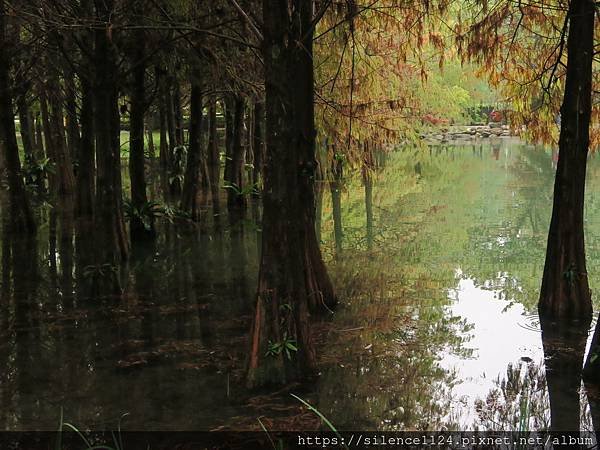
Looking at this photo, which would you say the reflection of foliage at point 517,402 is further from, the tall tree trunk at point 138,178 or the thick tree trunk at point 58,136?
the thick tree trunk at point 58,136

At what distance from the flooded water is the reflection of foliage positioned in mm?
22

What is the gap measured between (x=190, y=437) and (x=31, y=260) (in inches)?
334

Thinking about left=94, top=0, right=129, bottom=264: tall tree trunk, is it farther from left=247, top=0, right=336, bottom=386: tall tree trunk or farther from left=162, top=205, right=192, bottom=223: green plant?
left=162, top=205, right=192, bottom=223: green plant

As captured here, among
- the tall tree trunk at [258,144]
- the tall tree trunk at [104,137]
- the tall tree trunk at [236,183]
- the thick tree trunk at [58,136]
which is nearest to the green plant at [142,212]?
the thick tree trunk at [58,136]

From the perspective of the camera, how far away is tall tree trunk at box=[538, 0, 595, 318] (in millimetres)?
8375

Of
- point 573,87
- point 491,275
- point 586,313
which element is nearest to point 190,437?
point 586,313

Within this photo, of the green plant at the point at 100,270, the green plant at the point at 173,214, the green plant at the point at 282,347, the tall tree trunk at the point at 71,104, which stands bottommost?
the green plant at the point at 282,347

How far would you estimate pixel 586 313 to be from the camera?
8.54m

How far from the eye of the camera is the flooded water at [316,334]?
5.95 meters

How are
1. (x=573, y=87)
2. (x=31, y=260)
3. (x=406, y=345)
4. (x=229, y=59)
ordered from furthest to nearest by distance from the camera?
1. (x=31, y=260)
2. (x=229, y=59)
3. (x=573, y=87)
4. (x=406, y=345)

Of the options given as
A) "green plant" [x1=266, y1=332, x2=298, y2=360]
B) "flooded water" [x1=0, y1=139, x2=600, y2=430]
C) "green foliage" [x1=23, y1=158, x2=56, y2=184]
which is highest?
"green foliage" [x1=23, y1=158, x2=56, y2=184]

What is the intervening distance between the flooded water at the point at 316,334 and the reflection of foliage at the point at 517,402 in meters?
0.02

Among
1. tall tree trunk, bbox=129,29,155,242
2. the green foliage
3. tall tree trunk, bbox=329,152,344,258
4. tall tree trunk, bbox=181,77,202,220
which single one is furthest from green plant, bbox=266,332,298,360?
the green foliage

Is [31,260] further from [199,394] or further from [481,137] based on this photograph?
[481,137]
